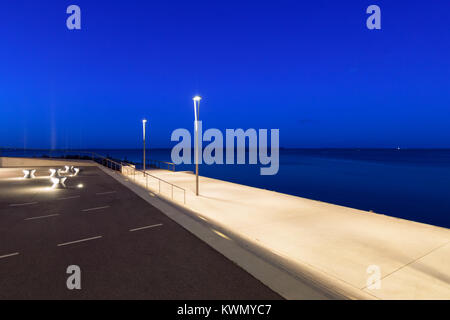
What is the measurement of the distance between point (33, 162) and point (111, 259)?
32.9 meters

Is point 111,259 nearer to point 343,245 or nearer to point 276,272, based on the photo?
point 276,272

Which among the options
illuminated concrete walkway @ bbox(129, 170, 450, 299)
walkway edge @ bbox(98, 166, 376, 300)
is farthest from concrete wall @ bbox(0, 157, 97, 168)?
walkway edge @ bbox(98, 166, 376, 300)

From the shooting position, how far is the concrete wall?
29125 millimetres

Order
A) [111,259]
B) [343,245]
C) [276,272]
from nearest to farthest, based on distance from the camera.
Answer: [276,272] < [111,259] < [343,245]

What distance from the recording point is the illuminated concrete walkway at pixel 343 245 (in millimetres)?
4824

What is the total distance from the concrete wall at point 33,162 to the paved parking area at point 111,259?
21930 mm

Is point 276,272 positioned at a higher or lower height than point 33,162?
lower

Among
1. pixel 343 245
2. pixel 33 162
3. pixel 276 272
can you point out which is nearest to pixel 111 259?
pixel 276 272

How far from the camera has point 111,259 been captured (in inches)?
211

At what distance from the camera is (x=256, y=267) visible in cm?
498

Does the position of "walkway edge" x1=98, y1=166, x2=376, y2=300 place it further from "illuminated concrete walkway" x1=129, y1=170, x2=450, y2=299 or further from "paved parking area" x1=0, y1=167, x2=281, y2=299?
"paved parking area" x1=0, y1=167, x2=281, y2=299

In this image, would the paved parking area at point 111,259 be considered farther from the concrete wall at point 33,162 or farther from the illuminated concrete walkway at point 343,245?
the concrete wall at point 33,162

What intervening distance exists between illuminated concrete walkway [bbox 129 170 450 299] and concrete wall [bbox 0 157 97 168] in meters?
23.9
